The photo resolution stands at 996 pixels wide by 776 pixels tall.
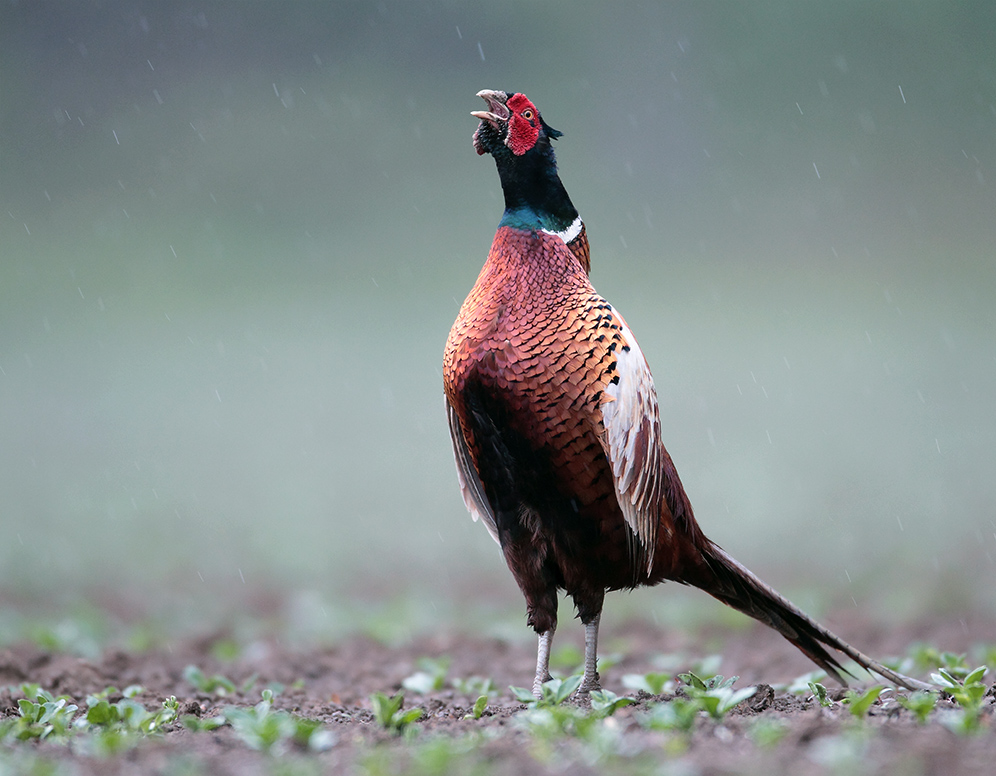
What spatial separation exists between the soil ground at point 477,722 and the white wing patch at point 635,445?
2.20ft

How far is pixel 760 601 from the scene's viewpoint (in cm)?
401

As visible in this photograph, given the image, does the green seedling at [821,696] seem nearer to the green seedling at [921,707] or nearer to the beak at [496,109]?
the green seedling at [921,707]

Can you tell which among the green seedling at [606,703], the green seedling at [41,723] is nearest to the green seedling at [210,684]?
the green seedling at [41,723]

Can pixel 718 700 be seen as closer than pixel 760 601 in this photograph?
Yes

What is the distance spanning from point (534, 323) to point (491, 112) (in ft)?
3.07

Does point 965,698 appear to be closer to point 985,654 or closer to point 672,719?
point 672,719

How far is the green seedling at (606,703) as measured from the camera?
3.21 metres

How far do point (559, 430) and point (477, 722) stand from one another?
41.2 inches

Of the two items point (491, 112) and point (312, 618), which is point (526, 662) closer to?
point (312, 618)

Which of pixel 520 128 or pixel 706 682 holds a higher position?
pixel 520 128

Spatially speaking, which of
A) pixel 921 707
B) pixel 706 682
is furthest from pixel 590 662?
pixel 921 707

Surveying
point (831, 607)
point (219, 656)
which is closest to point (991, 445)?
point (831, 607)

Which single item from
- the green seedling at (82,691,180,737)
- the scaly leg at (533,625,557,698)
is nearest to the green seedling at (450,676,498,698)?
the scaly leg at (533,625,557,698)

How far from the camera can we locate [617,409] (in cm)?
360
